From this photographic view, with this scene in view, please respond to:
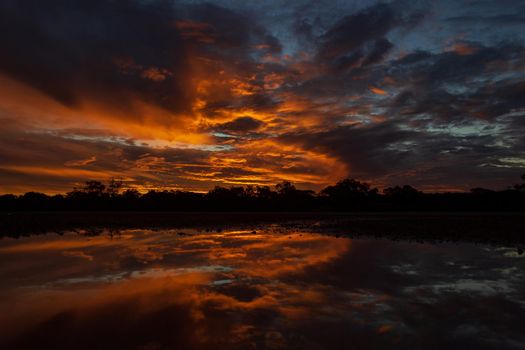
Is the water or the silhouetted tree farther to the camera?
the silhouetted tree

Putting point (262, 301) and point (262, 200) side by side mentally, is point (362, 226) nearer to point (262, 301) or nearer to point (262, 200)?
point (262, 301)

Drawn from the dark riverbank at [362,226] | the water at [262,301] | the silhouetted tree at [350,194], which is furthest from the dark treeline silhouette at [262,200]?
the water at [262,301]

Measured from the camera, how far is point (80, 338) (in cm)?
578

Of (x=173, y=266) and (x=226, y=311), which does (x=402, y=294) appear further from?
(x=173, y=266)

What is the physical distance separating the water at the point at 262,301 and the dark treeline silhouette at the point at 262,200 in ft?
260

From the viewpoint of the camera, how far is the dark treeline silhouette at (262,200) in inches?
3435

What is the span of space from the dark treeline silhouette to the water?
7923 centimetres

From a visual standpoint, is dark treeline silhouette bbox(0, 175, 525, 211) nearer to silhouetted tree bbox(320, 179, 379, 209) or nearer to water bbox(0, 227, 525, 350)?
silhouetted tree bbox(320, 179, 379, 209)

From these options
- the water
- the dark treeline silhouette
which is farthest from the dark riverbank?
the dark treeline silhouette

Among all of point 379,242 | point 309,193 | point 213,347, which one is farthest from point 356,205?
point 213,347

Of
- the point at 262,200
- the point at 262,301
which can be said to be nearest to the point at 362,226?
the point at 262,301

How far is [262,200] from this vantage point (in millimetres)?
Answer: 105625

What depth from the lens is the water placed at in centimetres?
579

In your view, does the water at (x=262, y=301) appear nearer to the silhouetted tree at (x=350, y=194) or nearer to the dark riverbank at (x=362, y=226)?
the dark riverbank at (x=362, y=226)
